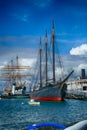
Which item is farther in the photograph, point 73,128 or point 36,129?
point 36,129

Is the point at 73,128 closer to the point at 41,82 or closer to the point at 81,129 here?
the point at 81,129

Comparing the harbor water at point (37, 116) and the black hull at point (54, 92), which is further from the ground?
the black hull at point (54, 92)

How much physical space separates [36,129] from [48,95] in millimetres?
100086

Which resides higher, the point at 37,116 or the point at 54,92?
the point at 54,92

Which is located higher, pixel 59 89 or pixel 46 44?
pixel 46 44

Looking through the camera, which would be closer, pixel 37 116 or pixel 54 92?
pixel 37 116

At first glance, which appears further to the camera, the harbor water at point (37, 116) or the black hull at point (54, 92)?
the black hull at point (54, 92)

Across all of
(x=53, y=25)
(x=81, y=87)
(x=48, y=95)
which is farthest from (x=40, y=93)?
(x=81, y=87)

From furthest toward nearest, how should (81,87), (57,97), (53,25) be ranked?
1. (81,87)
2. (53,25)
3. (57,97)

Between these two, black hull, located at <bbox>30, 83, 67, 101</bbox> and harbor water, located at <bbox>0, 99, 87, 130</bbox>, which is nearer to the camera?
harbor water, located at <bbox>0, 99, 87, 130</bbox>

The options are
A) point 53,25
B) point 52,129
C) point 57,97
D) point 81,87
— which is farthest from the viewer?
point 81,87

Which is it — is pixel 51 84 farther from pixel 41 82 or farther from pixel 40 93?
pixel 41 82

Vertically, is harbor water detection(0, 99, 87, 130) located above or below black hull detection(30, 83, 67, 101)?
below

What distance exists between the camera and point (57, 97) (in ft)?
368
